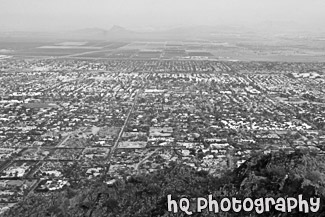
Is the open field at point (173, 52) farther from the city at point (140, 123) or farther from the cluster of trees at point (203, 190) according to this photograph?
the cluster of trees at point (203, 190)

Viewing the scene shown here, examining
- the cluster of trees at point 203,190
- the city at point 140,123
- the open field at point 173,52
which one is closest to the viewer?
the cluster of trees at point 203,190

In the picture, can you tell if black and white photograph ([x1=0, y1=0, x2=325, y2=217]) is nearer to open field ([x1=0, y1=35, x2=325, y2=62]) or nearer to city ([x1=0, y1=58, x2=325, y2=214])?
city ([x1=0, y1=58, x2=325, y2=214])

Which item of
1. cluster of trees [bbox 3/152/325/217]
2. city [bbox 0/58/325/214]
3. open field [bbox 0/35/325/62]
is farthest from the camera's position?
open field [bbox 0/35/325/62]

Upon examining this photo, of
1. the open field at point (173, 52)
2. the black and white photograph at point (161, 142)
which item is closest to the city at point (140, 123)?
the black and white photograph at point (161, 142)

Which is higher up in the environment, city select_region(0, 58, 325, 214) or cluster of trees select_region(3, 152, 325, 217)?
cluster of trees select_region(3, 152, 325, 217)

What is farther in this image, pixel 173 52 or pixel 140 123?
pixel 173 52

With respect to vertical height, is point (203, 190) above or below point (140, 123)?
above

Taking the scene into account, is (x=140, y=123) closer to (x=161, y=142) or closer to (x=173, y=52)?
(x=161, y=142)

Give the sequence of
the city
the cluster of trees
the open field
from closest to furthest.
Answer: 1. the cluster of trees
2. the city
3. the open field

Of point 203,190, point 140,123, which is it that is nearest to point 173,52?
point 140,123

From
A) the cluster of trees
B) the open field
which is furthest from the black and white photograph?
the open field
